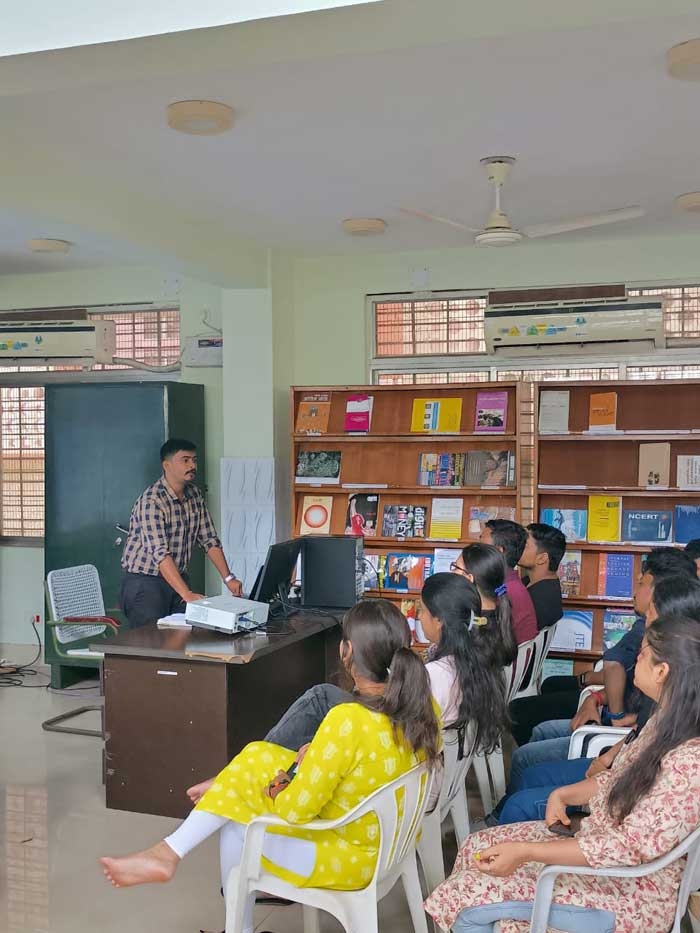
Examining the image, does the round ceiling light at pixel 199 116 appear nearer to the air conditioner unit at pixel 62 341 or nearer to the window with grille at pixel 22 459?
the air conditioner unit at pixel 62 341

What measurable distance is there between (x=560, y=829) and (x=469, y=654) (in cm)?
67

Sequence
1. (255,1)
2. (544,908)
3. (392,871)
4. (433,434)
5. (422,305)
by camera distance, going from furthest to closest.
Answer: (422,305)
(433,434)
(255,1)
(392,871)
(544,908)

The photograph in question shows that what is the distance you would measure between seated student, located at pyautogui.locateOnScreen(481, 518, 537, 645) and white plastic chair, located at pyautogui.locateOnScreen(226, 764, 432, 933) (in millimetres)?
1435

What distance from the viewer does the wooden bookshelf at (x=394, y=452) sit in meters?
6.23

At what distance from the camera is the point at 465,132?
165 inches

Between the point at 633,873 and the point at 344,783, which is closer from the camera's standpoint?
the point at 633,873

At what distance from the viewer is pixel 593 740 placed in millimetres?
3307

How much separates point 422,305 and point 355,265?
55 cm

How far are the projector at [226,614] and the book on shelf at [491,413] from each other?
2.32 meters

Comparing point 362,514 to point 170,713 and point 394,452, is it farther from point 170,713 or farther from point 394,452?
point 170,713

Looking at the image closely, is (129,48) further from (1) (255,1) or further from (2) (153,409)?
(2) (153,409)

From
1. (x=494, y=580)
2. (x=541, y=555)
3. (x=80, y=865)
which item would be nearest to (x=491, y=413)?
(x=541, y=555)

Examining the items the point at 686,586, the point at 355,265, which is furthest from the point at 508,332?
the point at 686,586

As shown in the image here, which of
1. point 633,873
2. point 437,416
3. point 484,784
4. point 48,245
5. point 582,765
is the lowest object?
point 484,784
